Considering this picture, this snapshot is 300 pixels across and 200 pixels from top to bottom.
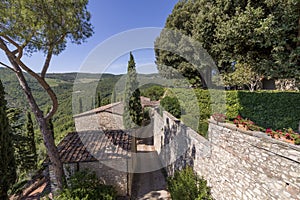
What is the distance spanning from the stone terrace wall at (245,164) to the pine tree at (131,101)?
342 inches

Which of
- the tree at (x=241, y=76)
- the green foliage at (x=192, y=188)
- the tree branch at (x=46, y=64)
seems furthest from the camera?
the tree at (x=241, y=76)

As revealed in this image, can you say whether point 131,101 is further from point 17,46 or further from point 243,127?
point 243,127

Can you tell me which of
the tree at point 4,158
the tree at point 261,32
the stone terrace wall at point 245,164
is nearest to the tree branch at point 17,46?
the tree at point 4,158

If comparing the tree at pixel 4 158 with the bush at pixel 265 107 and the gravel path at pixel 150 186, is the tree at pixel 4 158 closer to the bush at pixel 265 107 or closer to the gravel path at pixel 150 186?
the gravel path at pixel 150 186

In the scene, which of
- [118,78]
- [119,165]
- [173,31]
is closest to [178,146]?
[119,165]

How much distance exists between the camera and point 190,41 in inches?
467

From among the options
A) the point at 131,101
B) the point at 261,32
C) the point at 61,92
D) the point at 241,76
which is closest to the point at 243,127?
the point at 261,32

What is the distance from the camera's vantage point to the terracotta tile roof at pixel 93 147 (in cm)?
561

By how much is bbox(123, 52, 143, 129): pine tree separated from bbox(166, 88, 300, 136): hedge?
651cm

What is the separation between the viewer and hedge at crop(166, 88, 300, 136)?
545 centimetres

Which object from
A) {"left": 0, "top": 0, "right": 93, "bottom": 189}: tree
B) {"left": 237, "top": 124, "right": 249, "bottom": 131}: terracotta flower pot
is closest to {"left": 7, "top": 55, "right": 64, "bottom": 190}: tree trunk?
{"left": 0, "top": 0, "right": 93, "bottom": 189}: tree

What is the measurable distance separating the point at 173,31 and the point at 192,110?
8.64 m

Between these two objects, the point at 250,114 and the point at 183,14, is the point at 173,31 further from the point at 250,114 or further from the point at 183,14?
the point at 250,114

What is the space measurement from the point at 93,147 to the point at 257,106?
24.2ft
